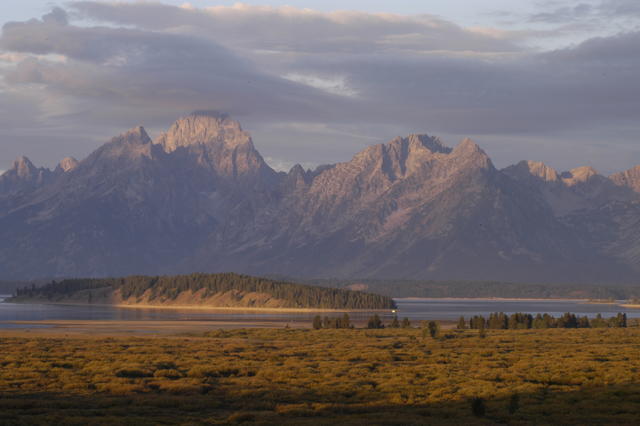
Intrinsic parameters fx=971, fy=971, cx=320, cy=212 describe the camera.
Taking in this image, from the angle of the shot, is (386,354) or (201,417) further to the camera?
(386,354)

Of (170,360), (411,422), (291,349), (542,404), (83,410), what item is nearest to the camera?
(411,422)

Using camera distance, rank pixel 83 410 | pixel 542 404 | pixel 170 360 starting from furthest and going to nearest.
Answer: pixel 170 360
pixel 542 404
pixel 83 410

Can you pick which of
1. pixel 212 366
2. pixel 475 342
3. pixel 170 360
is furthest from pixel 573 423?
pixel 475 342

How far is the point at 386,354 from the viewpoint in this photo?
5300 inches

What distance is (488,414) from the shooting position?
7531cm

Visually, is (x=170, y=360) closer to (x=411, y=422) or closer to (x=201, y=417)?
(x=201, y=417)

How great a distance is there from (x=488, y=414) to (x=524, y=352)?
68303 mm

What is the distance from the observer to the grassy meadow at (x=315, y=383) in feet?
242

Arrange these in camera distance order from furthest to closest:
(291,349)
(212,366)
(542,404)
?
1. (291,349)
2. (212,366)
3. (542,404)

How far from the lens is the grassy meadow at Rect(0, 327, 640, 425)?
73875 millimetres

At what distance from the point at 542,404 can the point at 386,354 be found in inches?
2145

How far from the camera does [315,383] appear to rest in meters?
96.9

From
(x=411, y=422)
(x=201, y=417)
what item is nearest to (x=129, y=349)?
(x=201, y=417)

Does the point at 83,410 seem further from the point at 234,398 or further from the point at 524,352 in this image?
the point at 524,352
